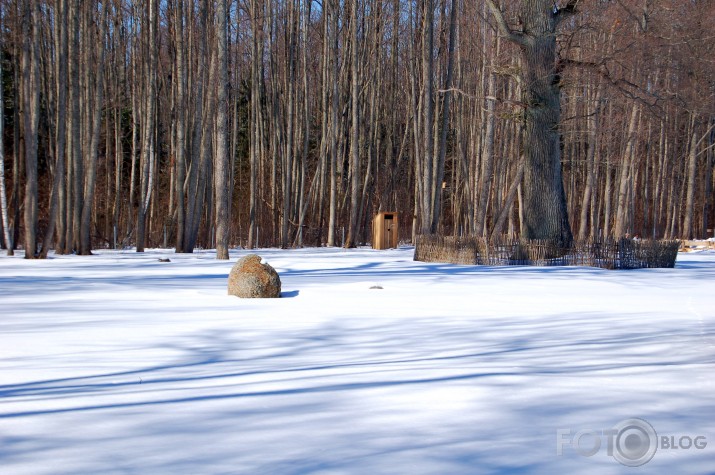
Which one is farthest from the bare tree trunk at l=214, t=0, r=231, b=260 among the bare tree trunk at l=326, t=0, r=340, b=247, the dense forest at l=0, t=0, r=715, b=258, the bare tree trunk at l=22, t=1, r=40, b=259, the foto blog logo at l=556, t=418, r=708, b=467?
the foto blog logo at l=556, t=418, r=708, b=467

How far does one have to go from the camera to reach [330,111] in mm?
34469

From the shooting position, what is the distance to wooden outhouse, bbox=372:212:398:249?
27422mm

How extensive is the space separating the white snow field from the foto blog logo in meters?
0.01

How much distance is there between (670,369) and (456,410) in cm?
204

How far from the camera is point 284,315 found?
335 inches

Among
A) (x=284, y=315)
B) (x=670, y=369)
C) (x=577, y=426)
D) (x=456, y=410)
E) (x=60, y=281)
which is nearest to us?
(x=577, y=426)

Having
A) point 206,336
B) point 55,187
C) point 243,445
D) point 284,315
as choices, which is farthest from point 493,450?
point 55,187

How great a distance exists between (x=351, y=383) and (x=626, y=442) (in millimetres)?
1892

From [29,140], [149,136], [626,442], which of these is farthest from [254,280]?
[149,136]

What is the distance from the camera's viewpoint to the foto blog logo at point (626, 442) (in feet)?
11.8

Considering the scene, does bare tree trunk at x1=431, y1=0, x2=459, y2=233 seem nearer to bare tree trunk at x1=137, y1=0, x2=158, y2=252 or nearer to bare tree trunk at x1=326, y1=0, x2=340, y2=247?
bare tree trunk at x1=326, y1=0, x2=340, y2=247

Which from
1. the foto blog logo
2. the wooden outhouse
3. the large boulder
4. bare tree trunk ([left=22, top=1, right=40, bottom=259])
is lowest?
the foto blog logo

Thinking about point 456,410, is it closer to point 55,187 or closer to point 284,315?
point 284,315

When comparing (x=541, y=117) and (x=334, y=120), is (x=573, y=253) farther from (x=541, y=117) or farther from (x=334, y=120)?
(x=334, y=120)
